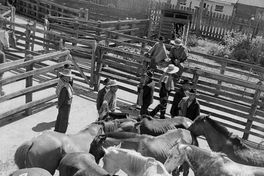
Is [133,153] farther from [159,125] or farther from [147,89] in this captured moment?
[147,89]

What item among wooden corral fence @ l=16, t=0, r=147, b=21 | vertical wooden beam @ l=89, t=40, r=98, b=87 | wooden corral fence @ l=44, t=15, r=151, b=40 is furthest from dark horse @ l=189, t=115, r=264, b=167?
wooden corral fence @ l=16, t=0, r=147, b=21

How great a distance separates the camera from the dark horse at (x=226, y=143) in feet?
18.1

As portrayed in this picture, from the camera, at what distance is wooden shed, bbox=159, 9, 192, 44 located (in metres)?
19.4

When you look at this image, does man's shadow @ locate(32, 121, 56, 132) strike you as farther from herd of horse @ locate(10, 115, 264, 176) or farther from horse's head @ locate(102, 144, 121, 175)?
horse's head @ locate(102, 144, 121, 175)

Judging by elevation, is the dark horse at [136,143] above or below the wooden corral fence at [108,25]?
below

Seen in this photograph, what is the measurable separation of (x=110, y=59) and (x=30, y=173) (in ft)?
22.7

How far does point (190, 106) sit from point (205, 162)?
255 centimetres

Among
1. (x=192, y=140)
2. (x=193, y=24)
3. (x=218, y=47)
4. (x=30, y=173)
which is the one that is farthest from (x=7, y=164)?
(x=193, y=24)

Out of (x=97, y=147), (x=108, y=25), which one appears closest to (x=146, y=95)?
(x=97, y=147)

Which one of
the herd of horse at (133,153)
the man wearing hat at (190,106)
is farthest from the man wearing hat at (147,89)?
the herd of horse at (133,153)

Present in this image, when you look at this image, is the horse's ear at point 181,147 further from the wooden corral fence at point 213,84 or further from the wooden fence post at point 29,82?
the wooden fence post at point 29,82

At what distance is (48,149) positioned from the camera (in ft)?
16.6

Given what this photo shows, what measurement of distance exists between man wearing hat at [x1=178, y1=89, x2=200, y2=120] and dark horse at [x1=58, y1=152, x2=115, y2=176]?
3.18 m

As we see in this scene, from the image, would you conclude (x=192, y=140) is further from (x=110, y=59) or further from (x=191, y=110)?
(x=110, y=59)
